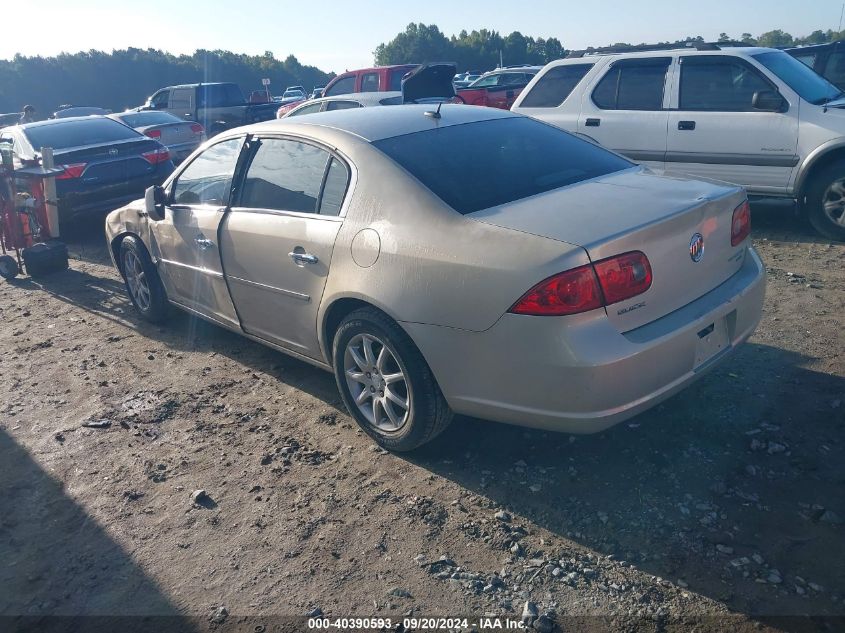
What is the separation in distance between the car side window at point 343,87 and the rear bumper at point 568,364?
13.4m

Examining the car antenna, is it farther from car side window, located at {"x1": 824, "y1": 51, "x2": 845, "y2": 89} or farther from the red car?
the red car

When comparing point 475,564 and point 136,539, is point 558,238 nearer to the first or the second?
point 475,564

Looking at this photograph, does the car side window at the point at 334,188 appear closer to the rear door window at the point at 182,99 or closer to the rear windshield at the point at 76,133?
the rear windshield at the point at 76,133

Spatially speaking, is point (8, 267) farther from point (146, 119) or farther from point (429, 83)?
point (146, 119)

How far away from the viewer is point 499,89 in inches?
698

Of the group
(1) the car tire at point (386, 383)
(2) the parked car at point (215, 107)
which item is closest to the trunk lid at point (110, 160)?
(1) the car tire at point (386, 383)

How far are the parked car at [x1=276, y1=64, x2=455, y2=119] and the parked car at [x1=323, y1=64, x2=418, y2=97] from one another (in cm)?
271

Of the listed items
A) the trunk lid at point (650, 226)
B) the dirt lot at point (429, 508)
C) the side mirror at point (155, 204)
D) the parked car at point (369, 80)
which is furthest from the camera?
the parked car at point (369, 80)

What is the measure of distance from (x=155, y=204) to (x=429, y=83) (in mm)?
7881

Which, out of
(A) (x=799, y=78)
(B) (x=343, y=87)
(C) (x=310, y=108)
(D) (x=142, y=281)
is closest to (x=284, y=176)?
(D) (x=142, y=281)

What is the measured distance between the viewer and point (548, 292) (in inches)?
116

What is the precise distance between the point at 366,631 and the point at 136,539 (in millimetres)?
1300

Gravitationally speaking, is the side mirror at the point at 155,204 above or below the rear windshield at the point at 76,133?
below

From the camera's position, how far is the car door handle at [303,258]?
392 centimetres
